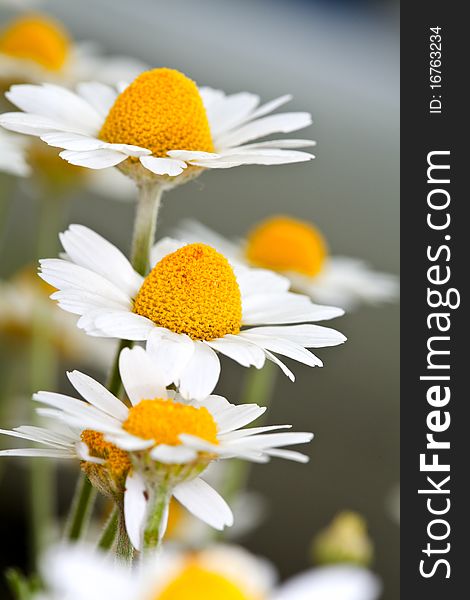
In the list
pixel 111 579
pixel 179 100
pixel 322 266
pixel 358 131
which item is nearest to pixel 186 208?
pixel 358 131

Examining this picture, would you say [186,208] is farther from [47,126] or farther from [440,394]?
[47,126]

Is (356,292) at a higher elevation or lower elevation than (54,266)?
higher

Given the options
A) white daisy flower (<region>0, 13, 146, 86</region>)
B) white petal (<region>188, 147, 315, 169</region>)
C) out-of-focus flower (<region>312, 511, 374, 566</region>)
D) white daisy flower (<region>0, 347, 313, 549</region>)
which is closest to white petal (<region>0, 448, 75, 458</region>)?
white daisy flower (<region>0, 347, 313, 549</region>)

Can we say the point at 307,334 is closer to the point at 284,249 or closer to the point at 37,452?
the point at 37,452

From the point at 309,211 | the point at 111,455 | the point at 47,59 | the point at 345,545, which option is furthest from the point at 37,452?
the point at 309,211

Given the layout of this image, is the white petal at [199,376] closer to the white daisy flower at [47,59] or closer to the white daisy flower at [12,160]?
the white daisy flower at [12,160]
